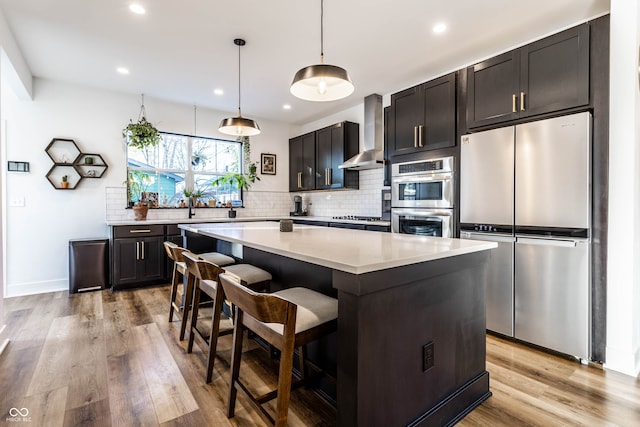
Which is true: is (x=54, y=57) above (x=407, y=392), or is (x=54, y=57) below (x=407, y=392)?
above

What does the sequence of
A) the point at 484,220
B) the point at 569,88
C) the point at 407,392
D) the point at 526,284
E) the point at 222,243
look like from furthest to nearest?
the point at 222,243, the point at 484,220, the point at 526,284, the point at 569,88, the point at 407,392

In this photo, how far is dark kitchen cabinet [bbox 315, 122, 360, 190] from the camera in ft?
16.7

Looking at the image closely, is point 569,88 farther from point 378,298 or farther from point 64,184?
point 64,184

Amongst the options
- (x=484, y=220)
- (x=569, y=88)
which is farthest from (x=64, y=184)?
(x=569, y=88)

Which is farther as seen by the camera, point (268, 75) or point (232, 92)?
point (232, 92)

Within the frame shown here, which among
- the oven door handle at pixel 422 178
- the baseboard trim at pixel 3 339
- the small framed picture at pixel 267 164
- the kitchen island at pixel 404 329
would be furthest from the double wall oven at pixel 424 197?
the baseboard trim at pixel 3 339

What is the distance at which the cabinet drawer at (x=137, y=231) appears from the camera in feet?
13.7

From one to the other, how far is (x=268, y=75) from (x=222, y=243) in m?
2.17

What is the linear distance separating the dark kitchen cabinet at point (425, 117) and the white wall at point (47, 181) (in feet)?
12.3

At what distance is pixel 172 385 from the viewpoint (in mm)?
1985

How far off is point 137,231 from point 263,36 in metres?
3.02

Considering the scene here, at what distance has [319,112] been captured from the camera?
5.65m

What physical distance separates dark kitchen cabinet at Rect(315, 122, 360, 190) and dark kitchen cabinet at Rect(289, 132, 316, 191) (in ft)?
0.83

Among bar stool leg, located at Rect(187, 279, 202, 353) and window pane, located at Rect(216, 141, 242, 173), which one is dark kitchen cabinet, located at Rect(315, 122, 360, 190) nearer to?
window pane, located at Rect(216, 141, 242, 173)
